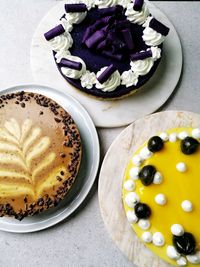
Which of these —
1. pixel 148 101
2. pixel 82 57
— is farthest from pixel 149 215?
pixel 82 57

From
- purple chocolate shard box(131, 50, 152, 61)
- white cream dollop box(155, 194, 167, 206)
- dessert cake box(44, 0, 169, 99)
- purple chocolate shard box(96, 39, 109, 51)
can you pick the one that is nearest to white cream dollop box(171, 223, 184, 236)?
white cream dollop box(155, 194, 167, 206)

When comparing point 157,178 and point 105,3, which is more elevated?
point 105,3

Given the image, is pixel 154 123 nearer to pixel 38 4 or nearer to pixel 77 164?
pixel 77 164

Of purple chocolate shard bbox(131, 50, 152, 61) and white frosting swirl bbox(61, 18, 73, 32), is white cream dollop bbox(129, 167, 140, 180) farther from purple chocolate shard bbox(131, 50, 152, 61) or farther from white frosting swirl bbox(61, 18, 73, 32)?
white frosting swirl bbox(61, 18, 73, 32)

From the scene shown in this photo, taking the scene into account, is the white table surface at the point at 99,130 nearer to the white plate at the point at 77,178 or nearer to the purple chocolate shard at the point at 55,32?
the white plate at the point at 77,178

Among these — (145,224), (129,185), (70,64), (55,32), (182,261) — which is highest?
(55,32)

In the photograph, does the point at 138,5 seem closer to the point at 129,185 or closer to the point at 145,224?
the point at 129,185

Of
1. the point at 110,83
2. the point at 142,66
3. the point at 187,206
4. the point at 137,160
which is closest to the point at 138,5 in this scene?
the point at 142,66

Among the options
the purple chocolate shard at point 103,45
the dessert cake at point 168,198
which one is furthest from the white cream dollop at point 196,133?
the purple chocolate shard at point 103,45
